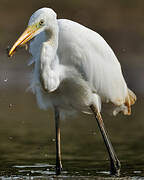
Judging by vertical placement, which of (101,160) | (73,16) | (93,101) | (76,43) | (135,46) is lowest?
(101,160)

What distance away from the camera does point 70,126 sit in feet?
43.4

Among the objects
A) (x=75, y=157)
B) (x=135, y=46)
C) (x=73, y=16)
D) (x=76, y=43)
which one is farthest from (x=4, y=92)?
(x=76, y=43)

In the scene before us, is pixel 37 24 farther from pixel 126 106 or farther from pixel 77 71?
pixel 126 106

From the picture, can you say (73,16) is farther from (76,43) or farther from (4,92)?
(76,43)

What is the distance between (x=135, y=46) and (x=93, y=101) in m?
12.1

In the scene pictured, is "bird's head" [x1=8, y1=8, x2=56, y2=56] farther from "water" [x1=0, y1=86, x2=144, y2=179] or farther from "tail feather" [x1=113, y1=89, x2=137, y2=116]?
"tail feather" [x1=113, y1=89, x2=137, y2=116]

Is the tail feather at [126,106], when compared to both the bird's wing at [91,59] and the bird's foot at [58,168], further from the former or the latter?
the bird's foot at [58,168]

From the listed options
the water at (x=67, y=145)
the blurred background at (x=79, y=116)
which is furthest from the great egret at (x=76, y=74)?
the blurred background at (x=79, y=116)

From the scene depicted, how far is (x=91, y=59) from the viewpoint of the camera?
865 cm

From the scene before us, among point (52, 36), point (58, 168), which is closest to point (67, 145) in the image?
point (58, 168)

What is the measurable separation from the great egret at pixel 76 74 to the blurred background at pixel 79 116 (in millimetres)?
504

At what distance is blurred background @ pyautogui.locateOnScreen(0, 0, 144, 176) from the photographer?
9.60m

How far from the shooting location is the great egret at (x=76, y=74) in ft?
26.6

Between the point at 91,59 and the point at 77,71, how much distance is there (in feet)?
0.92
